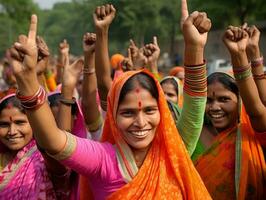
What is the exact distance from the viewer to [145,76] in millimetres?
2553

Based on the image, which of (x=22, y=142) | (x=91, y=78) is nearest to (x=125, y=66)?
(x=91, y=78)

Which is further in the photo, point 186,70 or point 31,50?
point 186,70

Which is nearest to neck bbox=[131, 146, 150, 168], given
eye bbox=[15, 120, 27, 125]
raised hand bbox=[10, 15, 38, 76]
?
raised hand bbox=[10, 15, 38, 76]

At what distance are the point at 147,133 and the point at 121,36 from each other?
5028 cm

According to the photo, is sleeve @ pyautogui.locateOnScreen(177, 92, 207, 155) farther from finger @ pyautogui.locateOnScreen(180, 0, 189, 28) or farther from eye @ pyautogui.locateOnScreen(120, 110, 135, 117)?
finger @ pyautogui.locateOnScreen(180, 0, 189, 28)

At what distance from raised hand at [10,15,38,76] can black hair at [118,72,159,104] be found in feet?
1.76

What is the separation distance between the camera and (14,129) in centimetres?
311

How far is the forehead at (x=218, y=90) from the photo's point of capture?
11.0 ft

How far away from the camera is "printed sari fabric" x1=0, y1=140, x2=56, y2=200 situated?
289 cm

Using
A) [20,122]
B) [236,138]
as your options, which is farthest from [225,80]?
[20,122]

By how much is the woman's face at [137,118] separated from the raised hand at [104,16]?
2.82ft

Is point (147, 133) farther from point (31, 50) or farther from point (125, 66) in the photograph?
point (125, 66)

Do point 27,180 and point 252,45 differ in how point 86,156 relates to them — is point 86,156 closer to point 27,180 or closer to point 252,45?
point 27,180

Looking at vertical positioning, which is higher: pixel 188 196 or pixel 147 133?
pixel 147 133
